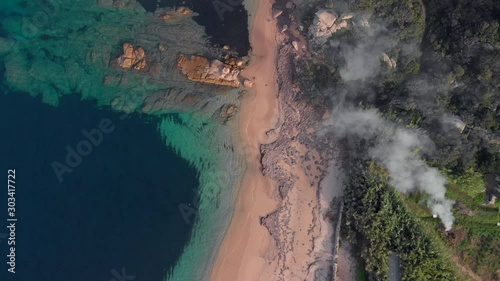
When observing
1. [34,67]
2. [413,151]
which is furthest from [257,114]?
[34,67]

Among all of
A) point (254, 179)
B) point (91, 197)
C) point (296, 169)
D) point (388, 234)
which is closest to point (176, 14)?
point (254, 179)

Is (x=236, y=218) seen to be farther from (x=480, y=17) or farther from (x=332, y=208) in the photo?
(x=480, y=17)

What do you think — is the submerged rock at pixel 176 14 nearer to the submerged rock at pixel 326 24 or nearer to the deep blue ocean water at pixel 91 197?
the deep blue ocean water at pixel 91 197

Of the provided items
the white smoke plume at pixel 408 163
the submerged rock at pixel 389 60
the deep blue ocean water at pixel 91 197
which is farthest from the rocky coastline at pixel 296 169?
the deep blue ocean water at pixel 91 197

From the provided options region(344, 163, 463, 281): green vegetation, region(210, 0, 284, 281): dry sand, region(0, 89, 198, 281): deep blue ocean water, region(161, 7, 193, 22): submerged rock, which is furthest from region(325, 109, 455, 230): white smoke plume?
region(161, 7, 193, 22): submerged rock

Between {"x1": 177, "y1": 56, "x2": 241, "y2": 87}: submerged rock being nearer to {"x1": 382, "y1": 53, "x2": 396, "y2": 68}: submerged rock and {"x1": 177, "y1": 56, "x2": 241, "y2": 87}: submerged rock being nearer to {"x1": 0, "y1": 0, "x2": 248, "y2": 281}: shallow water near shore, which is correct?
{"x1": 0, "y1": 0, "x2": 248, "y2": 281}: shallow water near shore

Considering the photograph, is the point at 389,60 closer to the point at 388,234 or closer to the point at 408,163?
the point at 408,163

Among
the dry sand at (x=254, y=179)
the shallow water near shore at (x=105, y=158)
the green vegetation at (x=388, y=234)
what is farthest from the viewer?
the shallow water near shore at (x=105, y=158)
